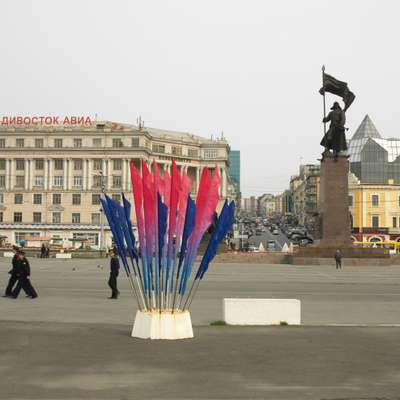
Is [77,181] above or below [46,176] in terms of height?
below

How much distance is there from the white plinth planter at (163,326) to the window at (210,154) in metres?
97.1

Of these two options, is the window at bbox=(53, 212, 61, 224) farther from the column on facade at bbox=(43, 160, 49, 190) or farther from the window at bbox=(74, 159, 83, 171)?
the window at bbox=(74, 159, 83, 171)

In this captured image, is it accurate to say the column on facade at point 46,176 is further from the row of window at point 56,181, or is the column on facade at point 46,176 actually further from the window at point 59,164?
the window at point 59,164

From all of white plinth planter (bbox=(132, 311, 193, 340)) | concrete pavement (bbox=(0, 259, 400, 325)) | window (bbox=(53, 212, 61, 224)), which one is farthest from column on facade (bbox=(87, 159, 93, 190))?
white plinth planter (bbox=(132, 311, 193, 340))

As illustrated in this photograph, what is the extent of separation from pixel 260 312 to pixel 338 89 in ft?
109

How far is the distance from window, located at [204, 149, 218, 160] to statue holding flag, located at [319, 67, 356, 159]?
6480 cm

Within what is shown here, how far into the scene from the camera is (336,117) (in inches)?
1667

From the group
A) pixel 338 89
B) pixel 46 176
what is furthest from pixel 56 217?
pixel 338 89

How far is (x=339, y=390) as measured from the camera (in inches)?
313

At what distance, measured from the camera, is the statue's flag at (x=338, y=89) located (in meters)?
43.4

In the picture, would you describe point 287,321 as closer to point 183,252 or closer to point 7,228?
point 183,252

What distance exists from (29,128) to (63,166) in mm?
8305

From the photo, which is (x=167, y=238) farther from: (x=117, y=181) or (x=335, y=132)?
(x=117, y=181)

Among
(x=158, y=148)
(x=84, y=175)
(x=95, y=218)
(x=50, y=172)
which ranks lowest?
(x=95, y=218)
